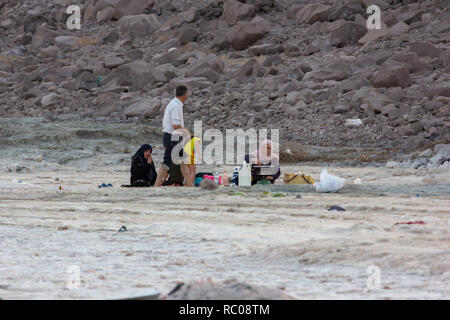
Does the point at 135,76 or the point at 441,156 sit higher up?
the point at 135,76

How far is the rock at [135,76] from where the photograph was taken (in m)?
23.0

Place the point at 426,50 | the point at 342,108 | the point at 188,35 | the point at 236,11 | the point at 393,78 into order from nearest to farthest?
the point at 342,108
the point at 393,78
the point at 426,50
the point at 188,35
the point at 236,11

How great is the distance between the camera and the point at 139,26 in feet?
96.0

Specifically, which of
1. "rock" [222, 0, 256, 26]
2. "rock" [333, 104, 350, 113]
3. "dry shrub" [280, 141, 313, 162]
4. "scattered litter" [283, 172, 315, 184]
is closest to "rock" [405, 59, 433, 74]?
"rock" [333, 104, 350, 113]

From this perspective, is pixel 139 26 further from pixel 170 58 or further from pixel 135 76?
pixel 135 76

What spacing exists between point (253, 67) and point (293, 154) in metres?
7.17

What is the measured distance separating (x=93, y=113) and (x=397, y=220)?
16.1 meters

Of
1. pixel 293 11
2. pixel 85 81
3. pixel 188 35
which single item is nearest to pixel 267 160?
pixel 85 81

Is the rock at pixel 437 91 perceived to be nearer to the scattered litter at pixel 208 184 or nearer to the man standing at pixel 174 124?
the man standing at pixel 174 124

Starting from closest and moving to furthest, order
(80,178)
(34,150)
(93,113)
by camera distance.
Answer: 1. (80,178)
2. (34,150)
3. (93,113)

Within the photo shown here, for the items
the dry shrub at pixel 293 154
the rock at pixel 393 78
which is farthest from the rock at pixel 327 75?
the dry shrub at pixel 293 154

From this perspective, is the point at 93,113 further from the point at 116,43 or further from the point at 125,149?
the point at 116,43

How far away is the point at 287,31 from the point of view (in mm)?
26672
